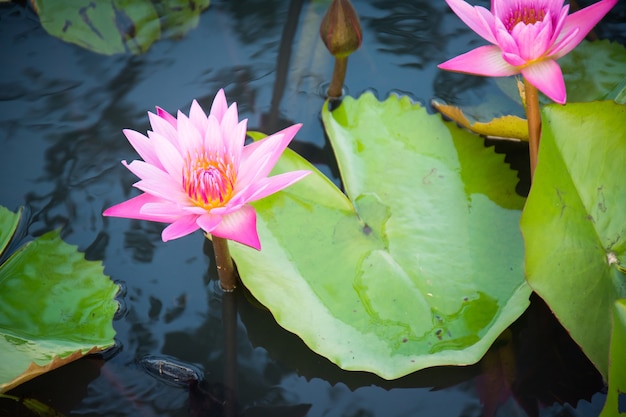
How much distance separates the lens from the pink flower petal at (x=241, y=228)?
1.38 meters

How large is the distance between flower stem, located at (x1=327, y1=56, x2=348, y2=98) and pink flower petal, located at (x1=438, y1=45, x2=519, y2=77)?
2.01ft

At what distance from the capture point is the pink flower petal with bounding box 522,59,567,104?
1.50m

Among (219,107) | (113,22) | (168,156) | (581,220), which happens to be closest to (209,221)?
(168,156)

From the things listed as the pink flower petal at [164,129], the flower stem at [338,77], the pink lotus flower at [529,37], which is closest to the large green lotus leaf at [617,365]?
the pink lotus flower at [529,37]

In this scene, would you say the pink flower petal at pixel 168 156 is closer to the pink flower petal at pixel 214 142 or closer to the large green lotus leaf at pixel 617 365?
the pink flower petal at pixel 214 142

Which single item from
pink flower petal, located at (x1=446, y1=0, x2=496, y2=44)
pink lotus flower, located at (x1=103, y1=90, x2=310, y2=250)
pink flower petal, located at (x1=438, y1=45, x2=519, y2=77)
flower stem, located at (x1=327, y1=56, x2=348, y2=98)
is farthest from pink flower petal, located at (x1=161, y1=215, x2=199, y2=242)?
flower stem, located at (x1=327, y1=56, x2=348, y2=98)

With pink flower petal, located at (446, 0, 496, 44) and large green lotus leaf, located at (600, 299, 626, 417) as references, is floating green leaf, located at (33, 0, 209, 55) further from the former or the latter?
large green lotus leaf, located at (600, 299, 626, 417)

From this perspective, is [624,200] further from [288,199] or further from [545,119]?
[288,199]

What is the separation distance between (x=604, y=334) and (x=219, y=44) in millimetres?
1713

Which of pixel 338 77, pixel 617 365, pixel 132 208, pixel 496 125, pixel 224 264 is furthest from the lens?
pixel 338 77

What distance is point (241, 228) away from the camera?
4.61 ft

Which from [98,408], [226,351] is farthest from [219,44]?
[98,408]

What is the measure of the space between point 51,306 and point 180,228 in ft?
1.89

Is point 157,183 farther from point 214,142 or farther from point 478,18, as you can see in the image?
point 478,18
